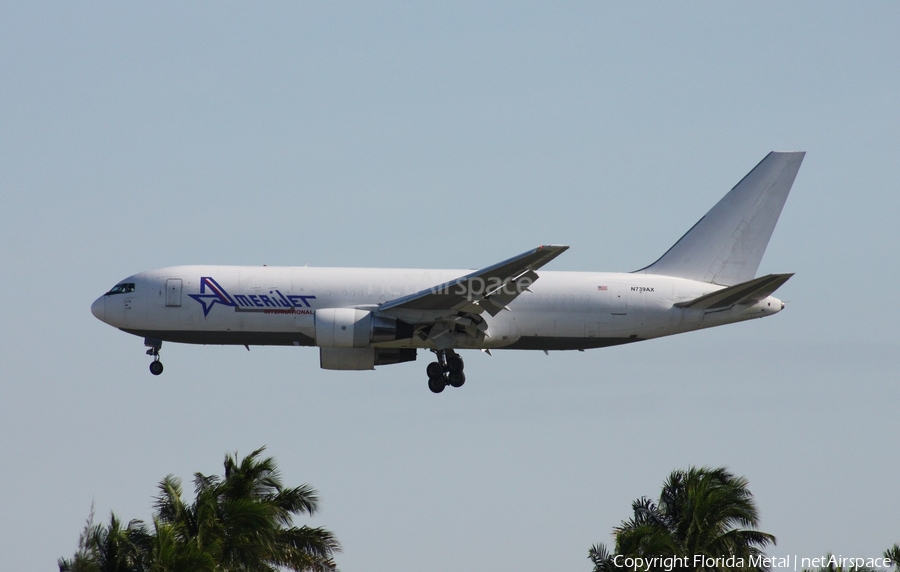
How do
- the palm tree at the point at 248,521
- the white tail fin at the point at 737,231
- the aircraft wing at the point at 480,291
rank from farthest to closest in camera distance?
the white tail fin at the point at 737,231 → the aircraft wing at the point at 480,291 → the palm tree at the point at 248,521

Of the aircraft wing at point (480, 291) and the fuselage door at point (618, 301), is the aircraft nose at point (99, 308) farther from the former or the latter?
the fuselage door at point (618, 301)

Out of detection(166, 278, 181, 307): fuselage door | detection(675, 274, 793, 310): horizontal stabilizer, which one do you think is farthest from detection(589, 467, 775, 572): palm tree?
detection(166, 278, 181, 307): fuselage door

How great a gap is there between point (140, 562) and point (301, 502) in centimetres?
498

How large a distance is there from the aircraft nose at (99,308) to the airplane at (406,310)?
0.16 feet

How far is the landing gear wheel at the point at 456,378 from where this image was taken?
45969 mm

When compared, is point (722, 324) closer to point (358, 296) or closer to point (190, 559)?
point (358, 296)

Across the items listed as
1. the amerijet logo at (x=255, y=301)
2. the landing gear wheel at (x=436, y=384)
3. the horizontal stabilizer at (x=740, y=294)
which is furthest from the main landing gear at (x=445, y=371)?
the horizontal stabilizer at (x=740, y=294)

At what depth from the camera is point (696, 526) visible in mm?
38312

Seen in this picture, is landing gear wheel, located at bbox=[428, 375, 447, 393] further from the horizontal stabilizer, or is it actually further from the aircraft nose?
the aircraft nose

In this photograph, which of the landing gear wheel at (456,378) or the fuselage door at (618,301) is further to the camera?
the fuselage door at (618,301)

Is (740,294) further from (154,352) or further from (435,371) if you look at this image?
(154,352)

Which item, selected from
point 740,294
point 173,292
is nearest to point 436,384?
point 173,292

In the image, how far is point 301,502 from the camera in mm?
35281

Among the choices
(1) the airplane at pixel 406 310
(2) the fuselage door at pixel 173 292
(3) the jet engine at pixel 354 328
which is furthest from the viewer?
(2) the fuselage door at pixel 173 292
